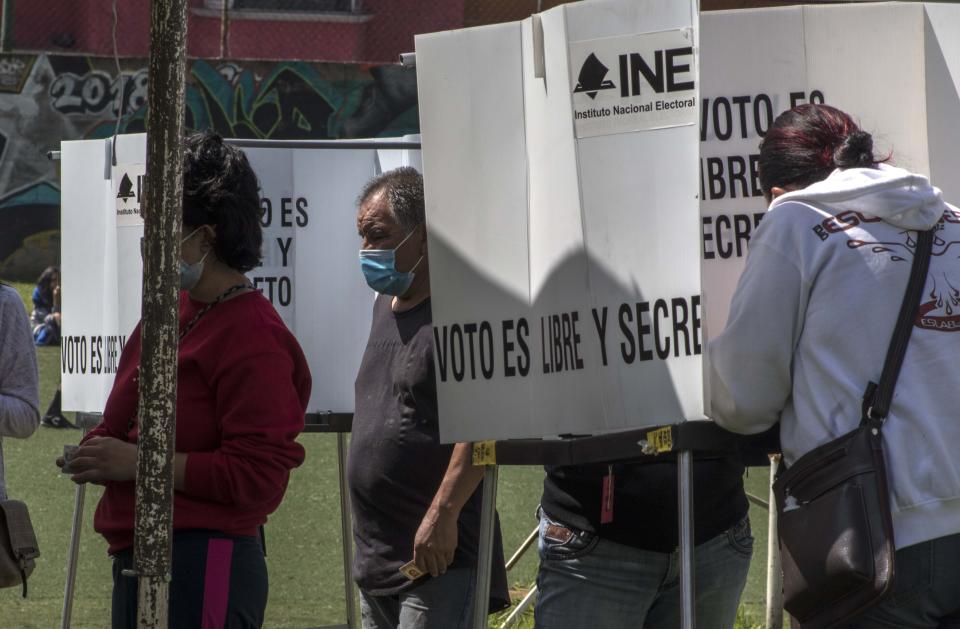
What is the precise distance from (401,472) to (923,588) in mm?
1470

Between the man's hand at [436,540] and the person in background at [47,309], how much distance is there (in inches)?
482

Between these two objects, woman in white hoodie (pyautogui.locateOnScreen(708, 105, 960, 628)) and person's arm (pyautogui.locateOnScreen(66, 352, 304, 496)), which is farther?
person's arm (pyautogui.locateOnScreen(66, 352, 304, 496))

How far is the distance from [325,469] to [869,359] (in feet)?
24.7

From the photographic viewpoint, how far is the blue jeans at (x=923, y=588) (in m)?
2.29

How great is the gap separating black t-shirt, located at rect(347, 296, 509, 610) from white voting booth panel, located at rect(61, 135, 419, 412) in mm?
1044

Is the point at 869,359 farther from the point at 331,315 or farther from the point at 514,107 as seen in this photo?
the point at 331,315

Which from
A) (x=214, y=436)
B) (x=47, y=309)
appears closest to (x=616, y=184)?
(x=214, y=436)

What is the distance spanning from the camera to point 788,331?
2375 millimetres

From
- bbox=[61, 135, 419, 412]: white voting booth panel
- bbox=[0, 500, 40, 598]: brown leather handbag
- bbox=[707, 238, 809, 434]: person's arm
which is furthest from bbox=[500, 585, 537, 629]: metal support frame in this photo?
bbox=[707, 238, 809, 434]: person's arm

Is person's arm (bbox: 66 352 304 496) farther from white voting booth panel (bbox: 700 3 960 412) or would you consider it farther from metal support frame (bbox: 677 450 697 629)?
white voting booth panel (bbox: 700 3 960 412)

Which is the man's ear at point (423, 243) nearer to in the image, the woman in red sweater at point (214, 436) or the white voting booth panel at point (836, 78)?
the woman in red sweater at point (214, 436)

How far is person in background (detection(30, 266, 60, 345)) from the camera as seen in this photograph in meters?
14.9

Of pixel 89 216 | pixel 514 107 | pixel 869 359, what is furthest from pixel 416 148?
pixel 869 359

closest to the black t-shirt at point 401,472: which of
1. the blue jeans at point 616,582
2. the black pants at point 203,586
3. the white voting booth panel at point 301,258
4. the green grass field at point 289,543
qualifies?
the blue jeans at point 616,582
